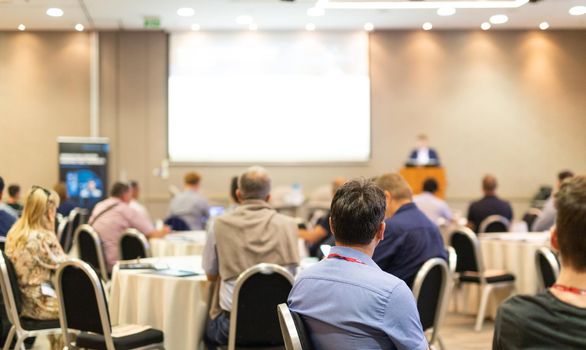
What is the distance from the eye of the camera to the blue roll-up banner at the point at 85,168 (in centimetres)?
1201

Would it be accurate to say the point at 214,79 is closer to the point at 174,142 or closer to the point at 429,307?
the point at 174,142

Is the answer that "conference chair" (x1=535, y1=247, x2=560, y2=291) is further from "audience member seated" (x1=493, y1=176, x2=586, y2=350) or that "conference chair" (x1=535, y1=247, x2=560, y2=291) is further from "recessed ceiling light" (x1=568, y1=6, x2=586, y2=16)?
"audience member seated" (x1=493, y1=176, x2=586, y2=350)

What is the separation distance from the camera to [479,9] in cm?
1253

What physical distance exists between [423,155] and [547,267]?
7965 millimetres

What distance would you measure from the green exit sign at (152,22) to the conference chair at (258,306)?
9674mm

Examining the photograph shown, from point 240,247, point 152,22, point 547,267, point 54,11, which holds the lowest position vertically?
point 547,267

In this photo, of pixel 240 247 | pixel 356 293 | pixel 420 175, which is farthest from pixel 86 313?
pixel 420 175

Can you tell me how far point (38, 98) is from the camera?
8461mm

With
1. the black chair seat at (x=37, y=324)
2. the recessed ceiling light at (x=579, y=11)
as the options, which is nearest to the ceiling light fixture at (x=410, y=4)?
the recessed ceiling light at (x=579, y=11)

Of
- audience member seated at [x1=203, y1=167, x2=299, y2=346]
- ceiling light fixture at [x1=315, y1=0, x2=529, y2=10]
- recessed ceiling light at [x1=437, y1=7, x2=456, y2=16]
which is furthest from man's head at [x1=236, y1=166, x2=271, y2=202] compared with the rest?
recessed ceiling light at [x1=437, y1=7, x2=456, y2=16]

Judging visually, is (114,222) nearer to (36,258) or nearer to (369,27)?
(36,258)

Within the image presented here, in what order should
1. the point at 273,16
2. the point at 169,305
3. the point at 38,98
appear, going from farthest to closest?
the point at 273,16
the point at 38,98
the point at 169,305

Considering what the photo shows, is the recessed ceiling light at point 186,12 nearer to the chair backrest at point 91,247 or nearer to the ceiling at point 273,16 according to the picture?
the ceiling at point 273,16

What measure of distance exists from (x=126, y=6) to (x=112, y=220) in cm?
517
